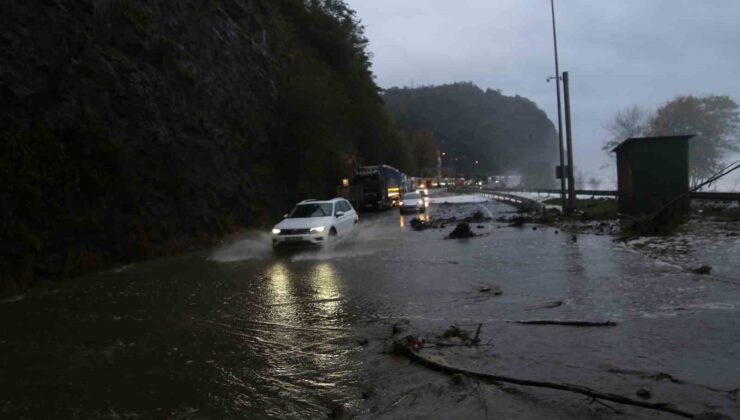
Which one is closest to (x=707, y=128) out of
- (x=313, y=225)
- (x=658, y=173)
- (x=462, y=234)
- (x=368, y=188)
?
(x=368, y=188)

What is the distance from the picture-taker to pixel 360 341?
6.91 metres

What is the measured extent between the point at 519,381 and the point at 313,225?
41.2 ft

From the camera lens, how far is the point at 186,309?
9.42 metres

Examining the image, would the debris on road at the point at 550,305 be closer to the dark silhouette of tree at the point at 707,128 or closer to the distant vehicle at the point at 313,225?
the distant vehicle at the point at 313,225

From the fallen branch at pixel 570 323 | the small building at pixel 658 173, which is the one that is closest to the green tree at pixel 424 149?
the small building at pixel 658 173

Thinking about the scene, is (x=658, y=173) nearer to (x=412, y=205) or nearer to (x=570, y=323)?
(x=570, y=323)

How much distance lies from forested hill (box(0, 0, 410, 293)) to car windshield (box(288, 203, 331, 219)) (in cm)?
369

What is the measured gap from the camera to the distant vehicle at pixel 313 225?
55.7 ft

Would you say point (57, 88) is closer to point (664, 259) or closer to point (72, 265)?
point (72, 265)

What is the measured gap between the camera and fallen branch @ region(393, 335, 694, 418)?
14.3 feet

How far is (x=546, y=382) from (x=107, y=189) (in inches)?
545

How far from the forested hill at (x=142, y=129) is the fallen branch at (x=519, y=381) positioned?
31.4 ft

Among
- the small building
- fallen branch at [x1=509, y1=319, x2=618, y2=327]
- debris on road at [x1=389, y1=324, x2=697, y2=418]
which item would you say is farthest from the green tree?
debris on road at [x1=389, y1=324, x2=697, y2=418]

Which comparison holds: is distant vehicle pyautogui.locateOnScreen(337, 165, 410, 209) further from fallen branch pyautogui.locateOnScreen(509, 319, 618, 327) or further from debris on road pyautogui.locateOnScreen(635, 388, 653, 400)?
debris on road pyautogui.locateOnScreen(635, 388, 653, 400)
